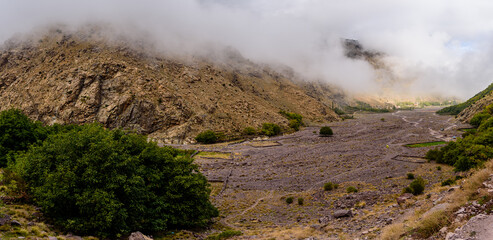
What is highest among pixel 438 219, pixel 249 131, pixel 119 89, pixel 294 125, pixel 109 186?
pixel 438 219

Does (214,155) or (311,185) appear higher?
(311,185)

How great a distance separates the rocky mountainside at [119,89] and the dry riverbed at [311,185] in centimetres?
3056

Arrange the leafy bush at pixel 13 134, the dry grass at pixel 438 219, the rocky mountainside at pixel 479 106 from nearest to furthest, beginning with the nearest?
the dry grass at pixel 438 219 → the leafy bush at pixel 13 134 → the rocky mountainside at pixel 479 106

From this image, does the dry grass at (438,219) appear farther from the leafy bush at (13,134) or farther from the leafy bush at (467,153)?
the leafy bush at (13,134)

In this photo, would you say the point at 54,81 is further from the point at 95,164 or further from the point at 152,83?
the point at 95,164

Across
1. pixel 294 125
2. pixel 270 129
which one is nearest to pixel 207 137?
pixel 270 129

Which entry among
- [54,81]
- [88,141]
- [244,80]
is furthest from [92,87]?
[88,141]

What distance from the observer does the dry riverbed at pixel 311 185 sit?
18000 millimetres

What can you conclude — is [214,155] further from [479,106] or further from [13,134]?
[479,106]

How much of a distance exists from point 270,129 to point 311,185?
53878mm

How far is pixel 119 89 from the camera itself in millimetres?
84625

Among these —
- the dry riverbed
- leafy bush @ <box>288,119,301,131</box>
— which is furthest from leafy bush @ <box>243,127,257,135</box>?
the dry riverbed

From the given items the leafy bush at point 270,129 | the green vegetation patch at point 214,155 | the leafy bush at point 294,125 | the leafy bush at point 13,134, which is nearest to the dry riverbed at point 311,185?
the green vegetation patch at point 214,155

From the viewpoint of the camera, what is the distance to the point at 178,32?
402ft
